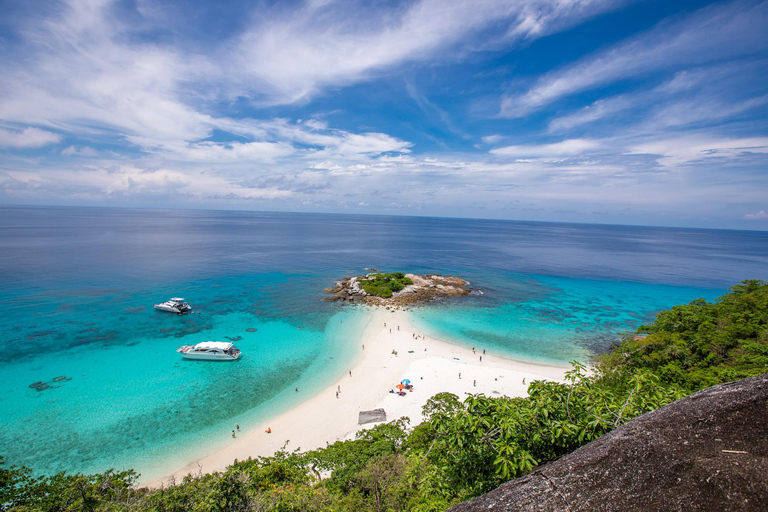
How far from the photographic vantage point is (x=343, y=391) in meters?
32.1

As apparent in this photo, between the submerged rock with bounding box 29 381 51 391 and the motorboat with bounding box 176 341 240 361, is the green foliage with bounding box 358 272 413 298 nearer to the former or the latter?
the motorboat with bounding box 176 341 240 361

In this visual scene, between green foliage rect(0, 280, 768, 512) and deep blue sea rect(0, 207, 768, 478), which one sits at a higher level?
green foliage rect(0, 280, 768, 512)

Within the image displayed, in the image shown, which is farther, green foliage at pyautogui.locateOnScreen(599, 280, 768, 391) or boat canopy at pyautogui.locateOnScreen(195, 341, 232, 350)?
boat canopy at pyautogui.locateOnScreen(195, 341, 232, 350)

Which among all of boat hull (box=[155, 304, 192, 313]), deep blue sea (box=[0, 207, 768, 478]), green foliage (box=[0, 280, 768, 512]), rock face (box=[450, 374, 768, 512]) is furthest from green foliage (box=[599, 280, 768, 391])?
boat hull (box=[155, 304, 192, 313])

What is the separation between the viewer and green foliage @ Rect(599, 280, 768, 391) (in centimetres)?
2172

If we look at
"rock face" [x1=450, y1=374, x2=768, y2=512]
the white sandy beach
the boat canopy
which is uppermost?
"rock face" [x1=450, y1=374, x2=768, y2=512]

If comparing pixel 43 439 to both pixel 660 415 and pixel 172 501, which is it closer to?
pixel 172 501

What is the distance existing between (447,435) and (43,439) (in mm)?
33203

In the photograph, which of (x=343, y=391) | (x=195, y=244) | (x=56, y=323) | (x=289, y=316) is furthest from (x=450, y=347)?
(x=195, y=244)

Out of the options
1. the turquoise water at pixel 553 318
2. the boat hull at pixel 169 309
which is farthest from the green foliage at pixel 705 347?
the boat hull at pixel 169 309

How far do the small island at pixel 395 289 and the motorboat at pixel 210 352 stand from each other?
1003 inches

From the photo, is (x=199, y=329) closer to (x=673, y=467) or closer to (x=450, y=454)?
(x=450, y=454)

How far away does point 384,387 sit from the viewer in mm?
32844

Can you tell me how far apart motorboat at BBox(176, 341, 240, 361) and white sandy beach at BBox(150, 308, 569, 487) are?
12.8 meters
